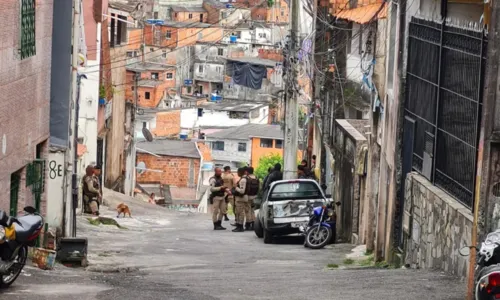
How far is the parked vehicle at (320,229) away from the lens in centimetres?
2353

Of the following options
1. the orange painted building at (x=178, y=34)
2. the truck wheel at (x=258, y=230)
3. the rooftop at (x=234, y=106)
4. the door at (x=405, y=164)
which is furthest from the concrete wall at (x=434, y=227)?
the orange painted building at (x=178, y=34)

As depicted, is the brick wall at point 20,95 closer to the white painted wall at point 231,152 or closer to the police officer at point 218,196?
the police officer at point 218,196

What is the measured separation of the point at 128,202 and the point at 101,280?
26.5 metres

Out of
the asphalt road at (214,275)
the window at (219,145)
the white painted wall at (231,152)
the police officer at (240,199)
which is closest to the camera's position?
the asphalt road at (214,275)

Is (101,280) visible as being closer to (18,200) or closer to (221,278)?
(221,278)

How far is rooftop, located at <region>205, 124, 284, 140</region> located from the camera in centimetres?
8550

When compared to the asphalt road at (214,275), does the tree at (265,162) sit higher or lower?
lower

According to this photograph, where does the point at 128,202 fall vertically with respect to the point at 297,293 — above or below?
below

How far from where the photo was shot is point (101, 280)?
1470 cm

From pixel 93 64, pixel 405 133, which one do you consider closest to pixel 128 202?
pixel 93 64

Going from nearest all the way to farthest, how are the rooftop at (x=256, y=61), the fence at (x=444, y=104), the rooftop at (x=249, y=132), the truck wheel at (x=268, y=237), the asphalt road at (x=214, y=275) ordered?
the asphalt road at (x=214, y=275) < the fence at (x=444, y=104) < the truck wheel at (x=268, y=237) < the rooftop at (x=249, y=132) < the rooftop at (x=256, y=61)

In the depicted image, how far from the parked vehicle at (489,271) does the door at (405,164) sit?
8.42m

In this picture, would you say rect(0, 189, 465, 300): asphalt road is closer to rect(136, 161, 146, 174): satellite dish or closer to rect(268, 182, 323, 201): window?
rect(268, 182, 323, 201): window

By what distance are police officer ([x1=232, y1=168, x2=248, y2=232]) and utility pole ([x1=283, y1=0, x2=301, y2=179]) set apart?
2.65 metres
